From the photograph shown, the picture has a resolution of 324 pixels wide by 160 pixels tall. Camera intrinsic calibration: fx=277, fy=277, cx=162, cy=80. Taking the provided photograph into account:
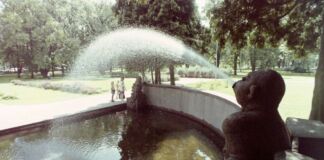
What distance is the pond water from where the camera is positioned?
10.8m

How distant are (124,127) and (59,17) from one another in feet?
143

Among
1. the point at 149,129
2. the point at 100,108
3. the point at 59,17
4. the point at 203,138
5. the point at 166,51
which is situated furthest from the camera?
the point at 59,17

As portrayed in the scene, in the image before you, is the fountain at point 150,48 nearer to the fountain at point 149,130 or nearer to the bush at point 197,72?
the fountain at point 149,130

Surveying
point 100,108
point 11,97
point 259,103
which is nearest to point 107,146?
point 100,108

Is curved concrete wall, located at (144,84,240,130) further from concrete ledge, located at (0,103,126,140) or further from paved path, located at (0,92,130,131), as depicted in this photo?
paved path, located at (0,92,130,131)

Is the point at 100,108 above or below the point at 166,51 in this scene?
below

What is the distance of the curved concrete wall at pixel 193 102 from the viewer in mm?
12602

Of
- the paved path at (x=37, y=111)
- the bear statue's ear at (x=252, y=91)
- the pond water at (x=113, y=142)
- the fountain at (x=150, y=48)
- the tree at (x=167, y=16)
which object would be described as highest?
the tree at (x=167, y=16)

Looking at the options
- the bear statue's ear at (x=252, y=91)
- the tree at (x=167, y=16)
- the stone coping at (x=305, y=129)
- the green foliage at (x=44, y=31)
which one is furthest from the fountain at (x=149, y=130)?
the green foliage at (x=44, y=31)

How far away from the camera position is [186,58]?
22.3 meters

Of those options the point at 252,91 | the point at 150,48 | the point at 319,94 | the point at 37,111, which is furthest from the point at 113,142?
the point at 150,48

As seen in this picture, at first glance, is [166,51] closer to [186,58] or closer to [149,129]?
[186,58]

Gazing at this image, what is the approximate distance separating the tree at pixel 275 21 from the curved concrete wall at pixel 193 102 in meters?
3.35

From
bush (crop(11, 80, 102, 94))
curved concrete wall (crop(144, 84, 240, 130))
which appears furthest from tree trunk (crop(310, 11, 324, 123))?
bush (crop(11, 80, 102, 94))
